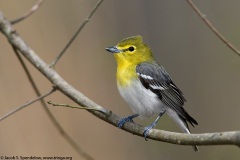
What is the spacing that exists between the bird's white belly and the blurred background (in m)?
1.23

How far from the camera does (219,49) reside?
19.8 ft

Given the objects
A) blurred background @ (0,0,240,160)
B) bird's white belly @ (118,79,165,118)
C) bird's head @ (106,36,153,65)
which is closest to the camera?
bird's white belly @ (118,79,165,118)

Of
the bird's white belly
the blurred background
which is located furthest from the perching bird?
the blurred background

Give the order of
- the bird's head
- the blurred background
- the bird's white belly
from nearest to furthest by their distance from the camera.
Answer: the bird's white belly → the bird's head → the blurred background

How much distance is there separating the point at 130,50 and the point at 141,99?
0.49 metres

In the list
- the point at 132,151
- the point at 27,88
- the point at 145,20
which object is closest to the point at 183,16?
the point at 145,20

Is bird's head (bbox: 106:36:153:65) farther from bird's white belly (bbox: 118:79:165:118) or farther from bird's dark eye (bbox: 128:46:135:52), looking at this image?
bird's white belly (bbox: 118:79:165:118)

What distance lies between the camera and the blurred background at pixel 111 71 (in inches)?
193

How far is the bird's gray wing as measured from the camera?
4.05 meters

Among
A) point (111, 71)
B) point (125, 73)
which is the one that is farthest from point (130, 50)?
point (111, 71)

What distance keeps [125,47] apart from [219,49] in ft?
7.35

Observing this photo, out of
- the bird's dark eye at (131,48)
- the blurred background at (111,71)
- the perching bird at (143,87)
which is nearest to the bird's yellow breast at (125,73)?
the perching bird at (143,87)

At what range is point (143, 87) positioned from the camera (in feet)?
13.4

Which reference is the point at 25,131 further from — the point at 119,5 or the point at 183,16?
the point at 183,16
